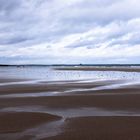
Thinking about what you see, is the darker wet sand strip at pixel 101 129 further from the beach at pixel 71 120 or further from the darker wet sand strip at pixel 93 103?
the darker wet sand strip at pixel 93 103

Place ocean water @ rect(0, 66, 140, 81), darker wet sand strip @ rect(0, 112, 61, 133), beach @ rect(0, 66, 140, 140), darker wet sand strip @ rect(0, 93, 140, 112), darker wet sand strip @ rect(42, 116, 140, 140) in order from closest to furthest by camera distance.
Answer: darker wet sand strip @ rect(42, 116, 140, 140) → beach @ rect(0, 66, 140, 140) → darker wet sand strip @ rect(0, 112, 61, 133) → darker wet sand strip @ rect(0, 93, 140, 112) → ocean water @ rect(0, 66, 140, 81)

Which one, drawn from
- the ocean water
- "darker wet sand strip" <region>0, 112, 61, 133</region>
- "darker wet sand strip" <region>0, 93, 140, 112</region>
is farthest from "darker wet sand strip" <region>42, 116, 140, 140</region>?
the ocean water

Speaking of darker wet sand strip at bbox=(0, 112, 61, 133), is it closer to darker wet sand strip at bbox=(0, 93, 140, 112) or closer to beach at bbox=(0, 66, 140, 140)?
beach at bbox=(0, 66, 140, 140)

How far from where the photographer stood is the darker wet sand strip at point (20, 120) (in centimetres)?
868

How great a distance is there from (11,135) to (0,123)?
4.94ft

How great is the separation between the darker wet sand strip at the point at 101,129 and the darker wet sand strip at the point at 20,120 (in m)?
0.94

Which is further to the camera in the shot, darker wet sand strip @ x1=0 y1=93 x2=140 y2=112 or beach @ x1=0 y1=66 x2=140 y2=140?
darker wet sand strip @ x1=0 y1=93 x2=140 y2=112

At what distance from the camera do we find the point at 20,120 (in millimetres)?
9734

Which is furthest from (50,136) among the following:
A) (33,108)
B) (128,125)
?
(33,108)

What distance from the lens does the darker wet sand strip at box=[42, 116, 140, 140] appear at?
25.3ft

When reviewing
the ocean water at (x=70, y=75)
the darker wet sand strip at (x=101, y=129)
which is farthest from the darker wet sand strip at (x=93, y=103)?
the ocean water at (x=70, y=75)

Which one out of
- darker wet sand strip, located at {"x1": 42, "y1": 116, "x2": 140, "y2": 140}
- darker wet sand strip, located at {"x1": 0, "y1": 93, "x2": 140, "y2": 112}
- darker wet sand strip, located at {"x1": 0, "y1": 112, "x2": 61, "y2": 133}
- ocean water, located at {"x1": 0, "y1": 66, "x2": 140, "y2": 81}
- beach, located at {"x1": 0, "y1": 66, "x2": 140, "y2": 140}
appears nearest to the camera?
darker wet sand strip, located at {"x1": 42, "y1": 116, "x2": 140, "y2": 140}

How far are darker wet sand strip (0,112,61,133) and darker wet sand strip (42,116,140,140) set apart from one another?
942 mm

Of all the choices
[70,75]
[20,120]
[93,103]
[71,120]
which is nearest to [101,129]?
[71,120]
